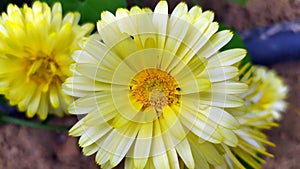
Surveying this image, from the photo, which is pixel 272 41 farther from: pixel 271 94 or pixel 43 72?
pixel 43 72

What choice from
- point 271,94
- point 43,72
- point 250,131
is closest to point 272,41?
point 271,94

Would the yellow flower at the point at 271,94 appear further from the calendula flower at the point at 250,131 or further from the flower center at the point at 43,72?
the flower center at the point at 43,72

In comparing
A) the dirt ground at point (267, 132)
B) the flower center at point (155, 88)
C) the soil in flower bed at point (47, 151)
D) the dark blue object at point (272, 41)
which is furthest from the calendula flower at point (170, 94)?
the dark blue object at point (272, 41)

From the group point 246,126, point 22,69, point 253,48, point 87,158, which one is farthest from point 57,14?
point 253,48

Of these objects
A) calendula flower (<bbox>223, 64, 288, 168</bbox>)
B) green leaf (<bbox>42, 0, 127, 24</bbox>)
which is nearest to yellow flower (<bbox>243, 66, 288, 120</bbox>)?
calendula flower (<bbox>223, 64, 288, 168</bbox>)

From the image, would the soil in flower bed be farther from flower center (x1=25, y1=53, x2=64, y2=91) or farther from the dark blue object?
flower center (x1=25, y1=53, x2=64, y2=91)

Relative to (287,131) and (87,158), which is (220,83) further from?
(287,131)
